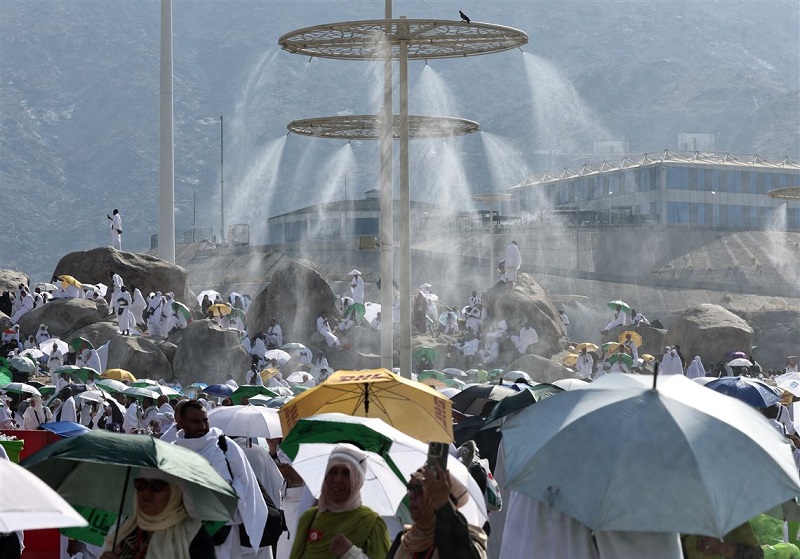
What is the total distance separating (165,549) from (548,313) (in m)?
30.1

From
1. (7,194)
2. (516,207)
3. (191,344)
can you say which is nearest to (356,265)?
(516,207)

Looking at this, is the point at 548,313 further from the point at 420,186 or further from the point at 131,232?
the point at 131,232

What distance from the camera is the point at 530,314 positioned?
35094 mm

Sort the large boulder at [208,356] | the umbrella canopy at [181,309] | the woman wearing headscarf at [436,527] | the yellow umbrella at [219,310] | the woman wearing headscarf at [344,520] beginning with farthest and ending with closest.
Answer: the yellow umbrella at [219,310] < the umbrella canopy at [181,309] < the large boulder at [208,356] < the woman wearing headscarf at [344,520] < the woman wearing headscarf at [436,527]

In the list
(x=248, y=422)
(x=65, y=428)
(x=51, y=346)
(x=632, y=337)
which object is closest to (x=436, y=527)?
(x=248, y=422)

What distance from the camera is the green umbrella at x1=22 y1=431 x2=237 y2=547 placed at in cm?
563

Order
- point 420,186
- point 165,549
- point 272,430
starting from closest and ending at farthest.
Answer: point 165,549
point 272,430
point 420,186

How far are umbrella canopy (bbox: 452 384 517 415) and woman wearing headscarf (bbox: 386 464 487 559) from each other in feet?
18.3

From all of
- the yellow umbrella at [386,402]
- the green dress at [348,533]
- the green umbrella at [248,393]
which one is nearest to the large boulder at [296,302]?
the green umbrella at [248,393]

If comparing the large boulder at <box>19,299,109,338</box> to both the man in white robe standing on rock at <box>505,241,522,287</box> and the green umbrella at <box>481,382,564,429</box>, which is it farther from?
the green umbrella at <box>481,382,564,429</box>

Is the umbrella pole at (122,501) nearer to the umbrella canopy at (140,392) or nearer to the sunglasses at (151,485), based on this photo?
the sunglasses at (151,485)

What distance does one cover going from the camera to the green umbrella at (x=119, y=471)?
5.63 meters

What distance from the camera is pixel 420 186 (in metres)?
160

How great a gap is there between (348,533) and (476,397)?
5.26 meters
